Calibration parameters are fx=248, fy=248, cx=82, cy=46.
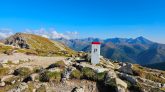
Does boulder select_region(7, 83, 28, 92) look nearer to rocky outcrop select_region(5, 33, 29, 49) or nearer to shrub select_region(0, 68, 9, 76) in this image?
shrub select_region(0, 68, 9, 76)

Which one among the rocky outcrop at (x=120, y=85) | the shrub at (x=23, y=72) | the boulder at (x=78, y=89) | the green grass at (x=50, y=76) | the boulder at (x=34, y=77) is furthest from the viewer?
the shrub at (x=23, y=72)

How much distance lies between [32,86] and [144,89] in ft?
46.9

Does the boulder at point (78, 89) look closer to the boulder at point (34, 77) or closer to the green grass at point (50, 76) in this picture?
the green grass at point (50, 76)

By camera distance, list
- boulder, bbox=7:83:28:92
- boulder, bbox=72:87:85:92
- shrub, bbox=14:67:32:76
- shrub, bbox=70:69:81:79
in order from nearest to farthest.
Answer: boulder, bbox=7:83:28:92
boulder, bbox=72:87:85:92
shrub, bbox=70:69:81:79
shrub, bbox=14:67:32:76

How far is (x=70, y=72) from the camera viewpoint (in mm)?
34500

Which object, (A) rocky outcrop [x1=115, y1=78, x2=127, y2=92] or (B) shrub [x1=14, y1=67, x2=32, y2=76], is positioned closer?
(A) rocky outcrop [x1=115, y1=78, x2=127, y2=92]

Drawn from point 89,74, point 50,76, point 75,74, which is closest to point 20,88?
point 50,76

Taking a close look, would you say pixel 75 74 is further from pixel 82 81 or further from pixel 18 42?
pixel 18 42

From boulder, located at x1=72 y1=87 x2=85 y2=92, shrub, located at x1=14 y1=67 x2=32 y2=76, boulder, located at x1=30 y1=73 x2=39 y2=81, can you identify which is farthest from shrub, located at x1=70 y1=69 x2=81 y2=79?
shrub, located at x1=14 y1=67 x2=32 y2=76

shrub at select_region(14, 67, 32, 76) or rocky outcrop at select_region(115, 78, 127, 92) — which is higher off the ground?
shrub at select_region(14, 67, 32, 76)

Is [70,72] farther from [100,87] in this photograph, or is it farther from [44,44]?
[44,44]

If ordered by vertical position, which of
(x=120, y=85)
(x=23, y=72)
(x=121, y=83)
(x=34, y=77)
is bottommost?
(x=120, y=85)

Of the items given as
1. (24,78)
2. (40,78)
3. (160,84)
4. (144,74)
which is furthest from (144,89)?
(24,78)

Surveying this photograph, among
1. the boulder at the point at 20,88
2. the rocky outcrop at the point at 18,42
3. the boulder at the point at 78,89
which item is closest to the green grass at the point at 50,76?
the boulder at the point at 20,88
